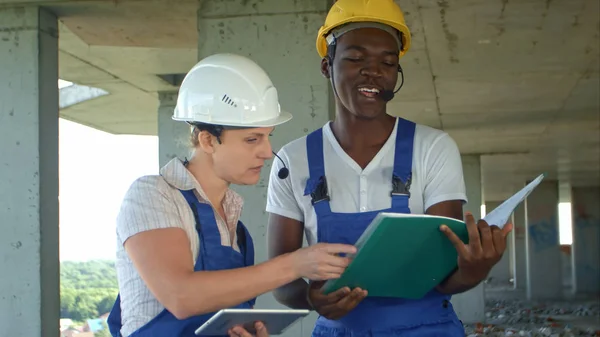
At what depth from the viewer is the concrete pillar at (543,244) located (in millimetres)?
28828

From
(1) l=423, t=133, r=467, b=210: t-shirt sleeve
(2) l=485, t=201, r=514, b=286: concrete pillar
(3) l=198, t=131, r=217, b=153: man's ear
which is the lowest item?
(2) l=485, t=201, r=514, b=286: concrete pillar

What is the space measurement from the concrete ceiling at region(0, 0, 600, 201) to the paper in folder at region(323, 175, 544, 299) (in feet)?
17.0

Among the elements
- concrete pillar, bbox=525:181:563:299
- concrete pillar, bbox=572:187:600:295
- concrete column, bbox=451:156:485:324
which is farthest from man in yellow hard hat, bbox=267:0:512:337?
concrete pillar, bbox=572:187:600:295

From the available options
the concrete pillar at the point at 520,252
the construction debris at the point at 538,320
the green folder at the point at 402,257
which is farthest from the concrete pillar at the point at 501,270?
the green folder at the point at 402,257

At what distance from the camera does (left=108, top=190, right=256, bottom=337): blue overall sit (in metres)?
2.15

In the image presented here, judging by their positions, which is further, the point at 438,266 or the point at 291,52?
the point at 291,52

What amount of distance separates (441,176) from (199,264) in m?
1.00

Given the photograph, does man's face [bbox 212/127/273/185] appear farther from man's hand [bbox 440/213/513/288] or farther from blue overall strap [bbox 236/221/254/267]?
man's hand [bbox 440/213/513/288]

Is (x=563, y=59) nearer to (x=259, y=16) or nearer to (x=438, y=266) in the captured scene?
(x=259, y=16)

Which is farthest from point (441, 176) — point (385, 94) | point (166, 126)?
point (166, 126)

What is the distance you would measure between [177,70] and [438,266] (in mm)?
9246

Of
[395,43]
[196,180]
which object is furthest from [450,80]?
[196,180]

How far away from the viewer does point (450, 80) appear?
10922mm

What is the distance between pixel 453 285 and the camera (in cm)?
Answer: 262
